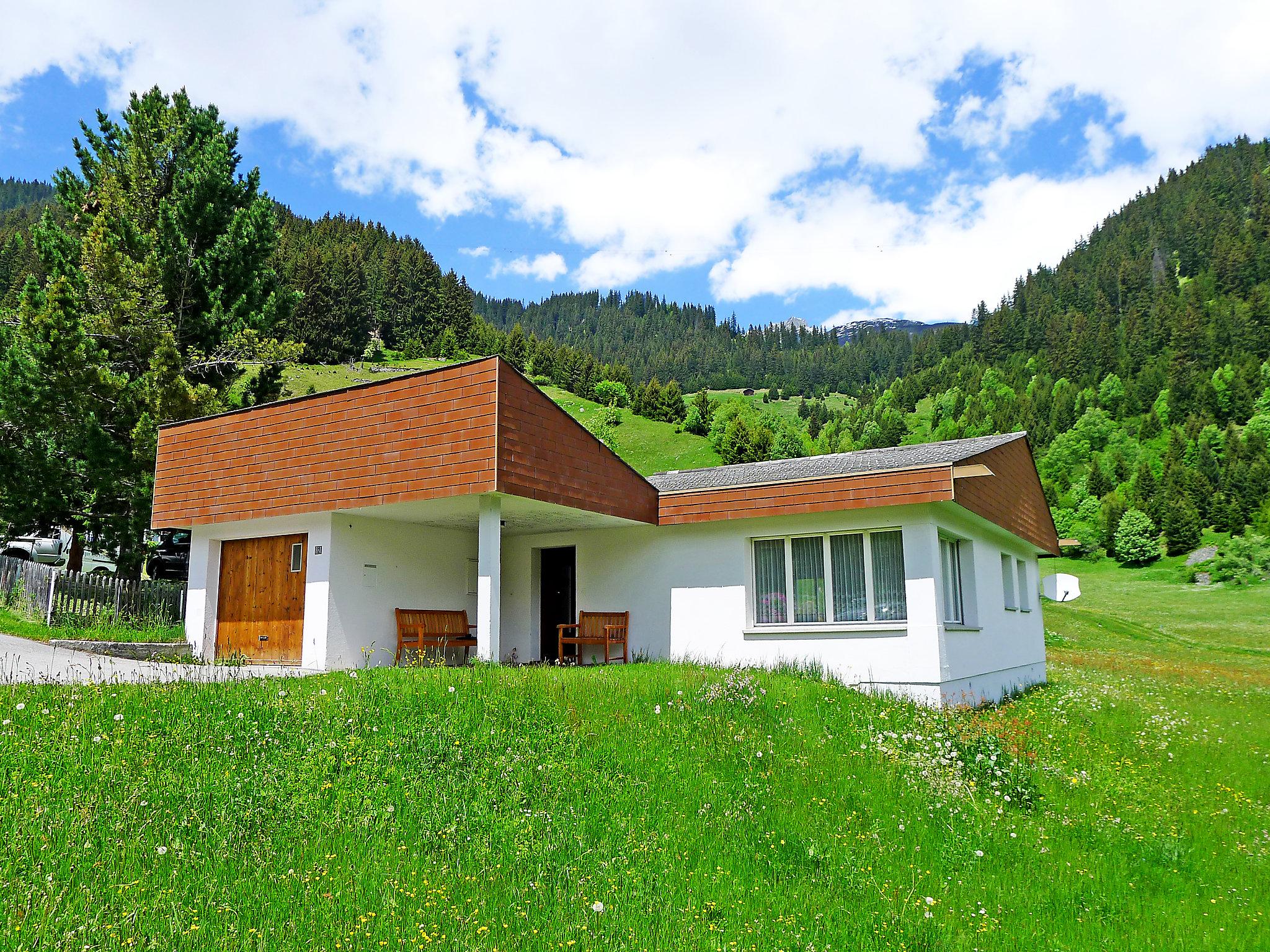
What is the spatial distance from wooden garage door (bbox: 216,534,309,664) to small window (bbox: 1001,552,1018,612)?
14.2m

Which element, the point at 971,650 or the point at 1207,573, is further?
the point at 1207,573

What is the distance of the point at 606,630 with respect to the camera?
49.9 ft

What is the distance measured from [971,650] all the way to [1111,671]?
12.0 meters

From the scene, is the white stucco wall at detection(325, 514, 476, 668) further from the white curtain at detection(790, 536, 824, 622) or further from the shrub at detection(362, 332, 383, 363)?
the shrub at detection(362, 332, 383, 363)

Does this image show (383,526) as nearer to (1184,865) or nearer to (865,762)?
(865,762)

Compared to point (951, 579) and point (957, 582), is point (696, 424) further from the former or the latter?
point (951, 579)

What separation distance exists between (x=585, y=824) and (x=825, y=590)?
8076mm

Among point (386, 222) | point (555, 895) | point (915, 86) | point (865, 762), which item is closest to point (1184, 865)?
point (865, 762)

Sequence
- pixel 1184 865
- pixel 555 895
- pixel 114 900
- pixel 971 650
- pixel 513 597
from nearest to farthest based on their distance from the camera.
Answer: pixel 114 900
pixel 555 895
pixel 1184 865
pixel 971 650
pixel 513 597

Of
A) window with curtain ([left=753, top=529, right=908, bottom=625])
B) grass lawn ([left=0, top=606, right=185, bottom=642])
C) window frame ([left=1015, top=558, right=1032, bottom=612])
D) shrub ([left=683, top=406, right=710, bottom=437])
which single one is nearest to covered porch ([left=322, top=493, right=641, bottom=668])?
window with curtain ([left=753, top=529, right=908, bottom=625])

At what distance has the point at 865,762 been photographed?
9180 millimetres

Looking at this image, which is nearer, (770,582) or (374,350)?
(770,582)

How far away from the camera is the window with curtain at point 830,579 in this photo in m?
13.6

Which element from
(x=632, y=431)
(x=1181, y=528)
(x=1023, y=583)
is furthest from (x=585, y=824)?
(x=1181, y=528)
